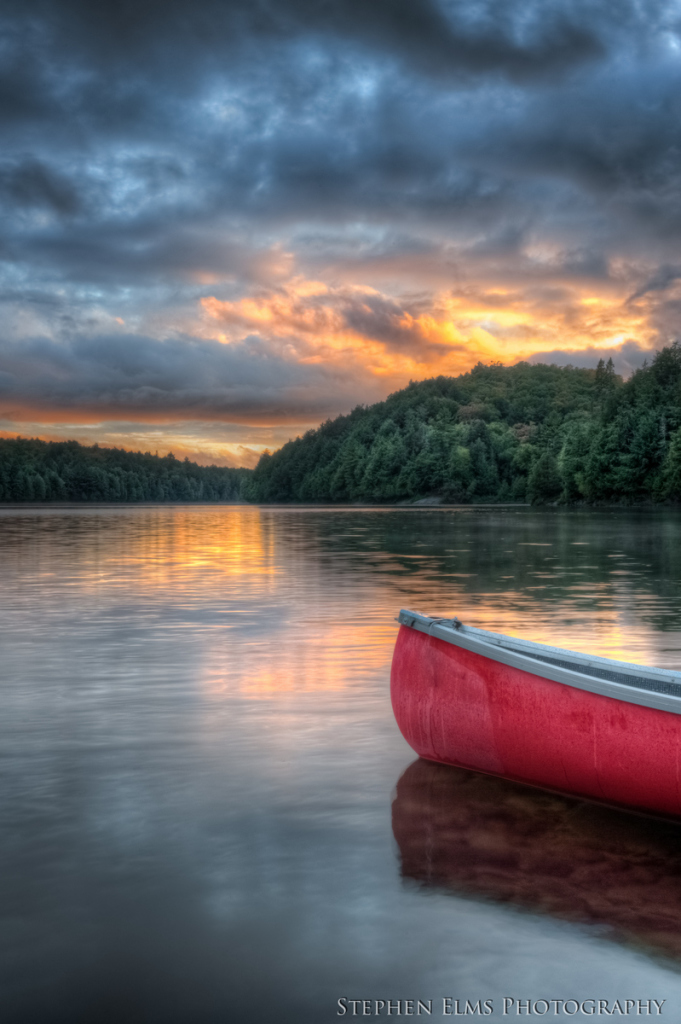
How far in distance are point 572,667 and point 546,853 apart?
197cm

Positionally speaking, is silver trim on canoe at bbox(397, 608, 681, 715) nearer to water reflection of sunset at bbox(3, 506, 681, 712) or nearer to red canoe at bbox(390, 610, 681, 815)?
red canoe at bbox(390, 610, 681, 815)

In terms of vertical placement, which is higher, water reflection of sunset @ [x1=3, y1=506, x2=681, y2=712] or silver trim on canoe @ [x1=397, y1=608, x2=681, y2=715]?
silver trim on canoe @ [x1=397, y1=608, x2=681, y2=715]

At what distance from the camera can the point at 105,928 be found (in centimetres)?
489

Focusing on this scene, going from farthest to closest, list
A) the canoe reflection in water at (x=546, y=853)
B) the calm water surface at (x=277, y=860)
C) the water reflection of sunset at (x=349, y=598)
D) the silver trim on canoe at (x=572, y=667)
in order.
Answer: the water reflection of sunset at (x=349, y=598) → the silver trim on canoe at (x=572, y=667) → the canoe reflection in water at (x=546, y=853) → the calm water surface at (x=277, y=860)

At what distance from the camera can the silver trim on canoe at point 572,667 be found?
596cm

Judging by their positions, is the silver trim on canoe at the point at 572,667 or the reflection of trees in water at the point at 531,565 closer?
the silver trim on canoe at the point at 572,667

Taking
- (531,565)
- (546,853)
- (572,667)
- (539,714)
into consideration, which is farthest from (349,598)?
(546,853)

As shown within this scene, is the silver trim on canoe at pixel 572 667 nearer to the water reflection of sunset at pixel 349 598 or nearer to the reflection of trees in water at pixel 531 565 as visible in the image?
the water reflection of sunset at pixel 349 598

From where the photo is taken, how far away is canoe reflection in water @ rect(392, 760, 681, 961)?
16.7 feet

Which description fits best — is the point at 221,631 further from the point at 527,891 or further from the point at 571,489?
the point at 571,489

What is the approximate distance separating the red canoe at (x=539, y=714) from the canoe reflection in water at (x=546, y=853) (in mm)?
219

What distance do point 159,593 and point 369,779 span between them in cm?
1490

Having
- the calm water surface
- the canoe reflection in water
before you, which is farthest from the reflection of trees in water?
Answer: the canoe reflection in water

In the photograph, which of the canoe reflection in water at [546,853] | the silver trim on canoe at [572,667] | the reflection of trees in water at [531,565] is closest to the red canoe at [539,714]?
the silver trim on canoe at [572,667]
